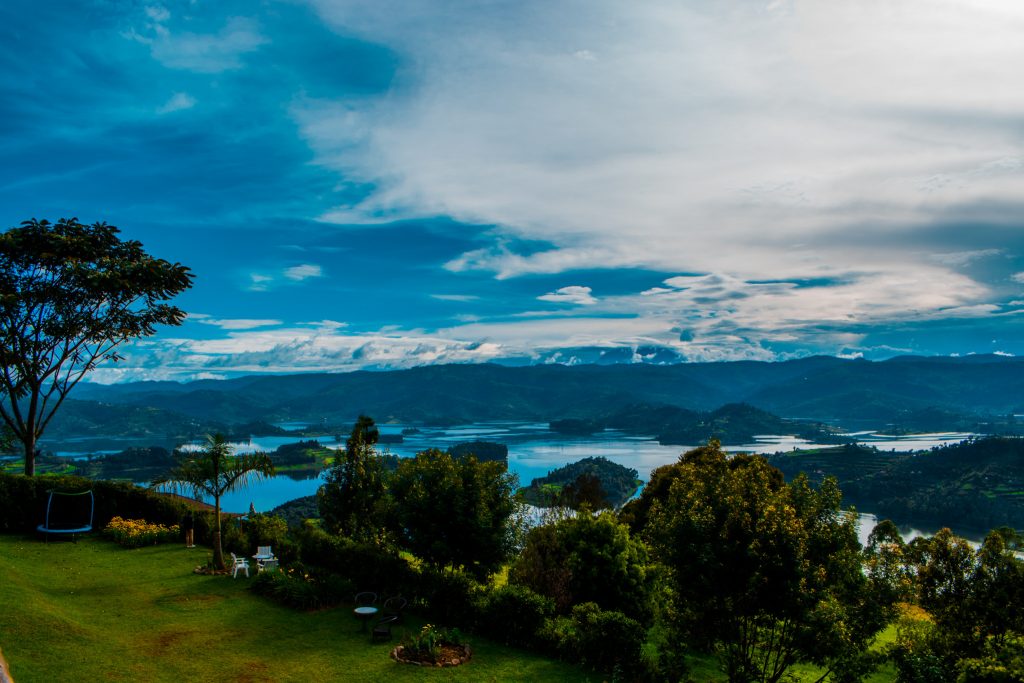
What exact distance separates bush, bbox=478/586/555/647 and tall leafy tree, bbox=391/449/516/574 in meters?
3.23

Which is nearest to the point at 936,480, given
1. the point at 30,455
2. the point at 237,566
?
the point at 237,566

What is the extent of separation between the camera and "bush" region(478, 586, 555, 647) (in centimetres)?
1428

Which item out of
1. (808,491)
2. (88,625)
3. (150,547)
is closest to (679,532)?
(808,491)

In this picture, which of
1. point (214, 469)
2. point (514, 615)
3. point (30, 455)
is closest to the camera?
point (514, 615)

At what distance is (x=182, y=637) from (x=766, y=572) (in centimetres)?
1186

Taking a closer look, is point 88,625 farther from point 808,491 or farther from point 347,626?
point 808,491

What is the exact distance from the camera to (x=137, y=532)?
2158cm

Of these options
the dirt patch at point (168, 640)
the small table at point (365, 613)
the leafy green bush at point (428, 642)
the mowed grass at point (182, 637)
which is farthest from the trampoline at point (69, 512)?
the leafy green bush at point (428, 642)

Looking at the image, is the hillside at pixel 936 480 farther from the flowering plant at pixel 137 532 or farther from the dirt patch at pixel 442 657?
the dirt patch at pixel 442 657

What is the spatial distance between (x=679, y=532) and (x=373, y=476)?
1687 cm

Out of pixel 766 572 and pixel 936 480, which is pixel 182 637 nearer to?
pixel 766 572

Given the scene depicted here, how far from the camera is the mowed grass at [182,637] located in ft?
36.9

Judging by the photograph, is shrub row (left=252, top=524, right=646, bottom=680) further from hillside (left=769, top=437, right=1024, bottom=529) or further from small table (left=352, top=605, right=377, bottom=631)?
hillside (left=769, top=437, right=1024, bottom=529)

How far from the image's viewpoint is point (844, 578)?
10164 mm
